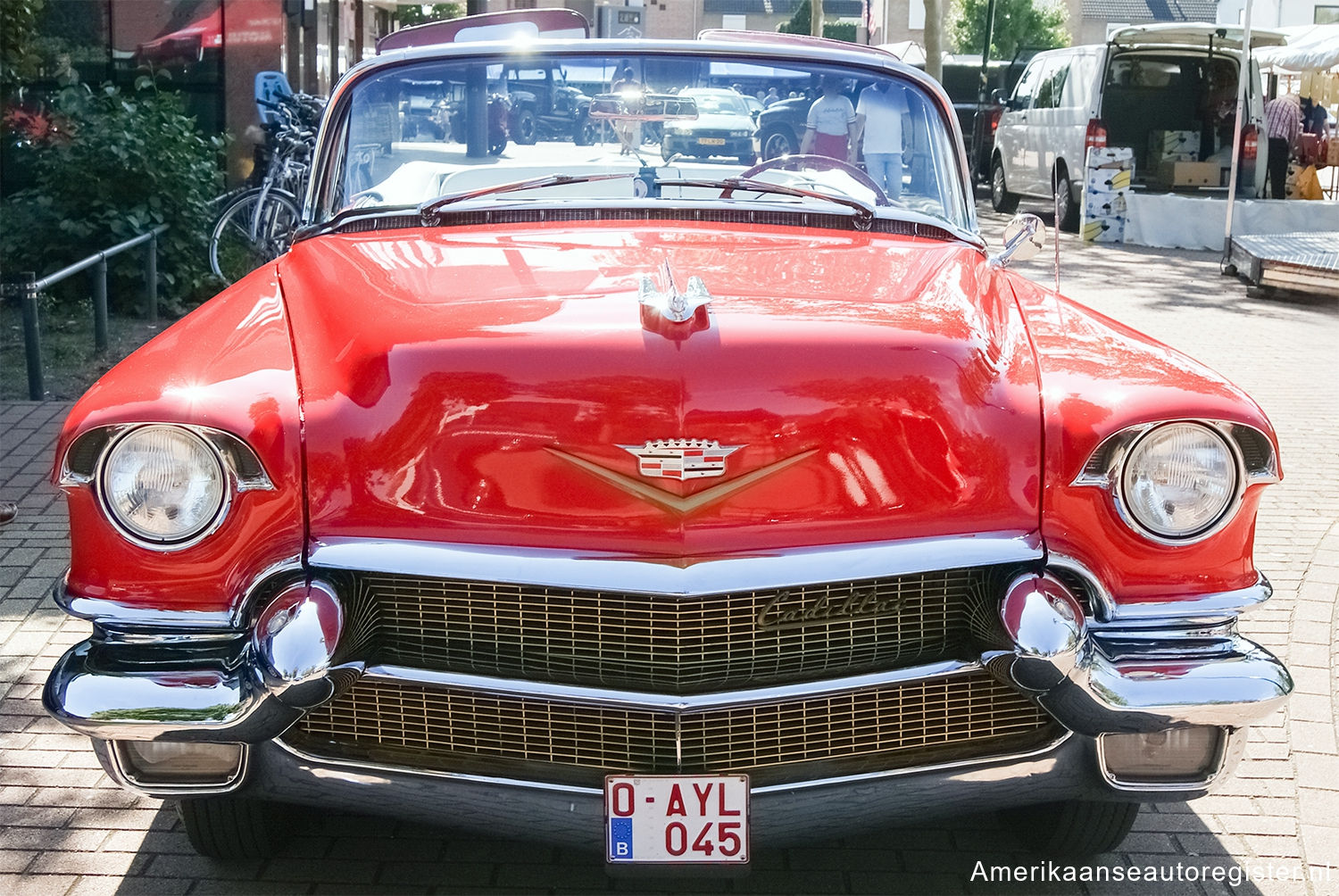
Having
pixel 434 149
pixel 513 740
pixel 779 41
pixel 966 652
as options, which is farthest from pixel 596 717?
pixel 779 41

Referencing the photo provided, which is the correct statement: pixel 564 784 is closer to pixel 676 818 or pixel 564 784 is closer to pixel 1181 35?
pixel 676 818

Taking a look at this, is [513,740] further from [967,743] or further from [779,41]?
[779,41]

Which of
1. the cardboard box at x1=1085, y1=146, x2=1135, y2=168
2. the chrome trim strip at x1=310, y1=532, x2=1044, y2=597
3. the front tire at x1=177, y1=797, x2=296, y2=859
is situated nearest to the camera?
the chrome trim strip at x1=310, y1=532, x2=1044, y2=597

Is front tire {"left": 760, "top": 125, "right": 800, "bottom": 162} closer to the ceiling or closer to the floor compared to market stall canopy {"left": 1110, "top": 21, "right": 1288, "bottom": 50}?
closer to the floor

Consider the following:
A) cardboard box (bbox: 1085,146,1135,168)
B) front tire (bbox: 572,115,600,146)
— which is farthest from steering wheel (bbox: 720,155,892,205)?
cardboard box (bbox: 1085,146,1135,168)

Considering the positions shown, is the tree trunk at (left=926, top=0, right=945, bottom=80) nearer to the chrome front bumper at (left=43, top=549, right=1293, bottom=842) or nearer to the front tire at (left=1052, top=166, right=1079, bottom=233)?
the front tire at (left=1052, top=166, right=1079, bottom=233)

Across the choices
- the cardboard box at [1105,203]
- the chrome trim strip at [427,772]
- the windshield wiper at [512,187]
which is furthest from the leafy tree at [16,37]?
the cardboard box at [1105,203]

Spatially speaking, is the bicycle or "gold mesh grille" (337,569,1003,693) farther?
the bicycle

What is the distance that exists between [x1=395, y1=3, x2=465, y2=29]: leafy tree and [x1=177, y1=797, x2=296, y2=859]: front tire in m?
36.1

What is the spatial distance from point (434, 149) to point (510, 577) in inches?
68.4

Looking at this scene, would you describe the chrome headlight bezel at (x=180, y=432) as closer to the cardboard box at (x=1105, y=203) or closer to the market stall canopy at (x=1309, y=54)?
the cardboard box at (x=1105, y=203)

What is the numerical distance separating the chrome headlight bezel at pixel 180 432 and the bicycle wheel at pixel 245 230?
25.0 ft

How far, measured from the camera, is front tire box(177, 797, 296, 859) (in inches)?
122

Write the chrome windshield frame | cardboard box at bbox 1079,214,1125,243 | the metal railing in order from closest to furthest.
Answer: the chrome windshield frame
the metal railing
cardboard box at bbox 1079,214,1125,243
